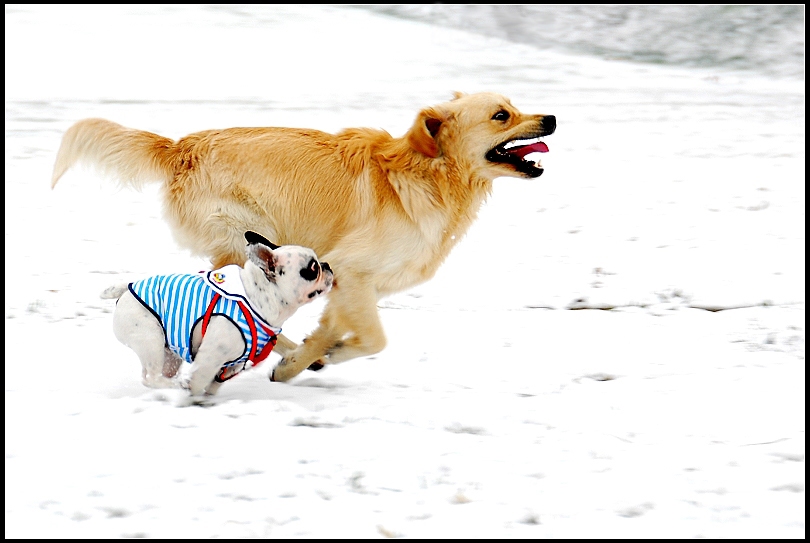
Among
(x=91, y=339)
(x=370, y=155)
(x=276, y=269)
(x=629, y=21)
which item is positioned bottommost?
(x=91, y=339)

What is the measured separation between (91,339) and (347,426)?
218 cm

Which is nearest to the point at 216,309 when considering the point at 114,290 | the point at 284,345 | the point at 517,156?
the point at 114,290

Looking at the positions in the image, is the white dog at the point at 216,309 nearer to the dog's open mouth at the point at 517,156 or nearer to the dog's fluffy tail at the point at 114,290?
the dog's fluffy tail at the point at 114,290

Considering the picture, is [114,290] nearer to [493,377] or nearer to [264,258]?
[264,258]

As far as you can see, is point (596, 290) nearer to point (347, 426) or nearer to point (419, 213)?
point (419, 213)

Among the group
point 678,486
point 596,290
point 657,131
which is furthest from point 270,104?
point 678,486

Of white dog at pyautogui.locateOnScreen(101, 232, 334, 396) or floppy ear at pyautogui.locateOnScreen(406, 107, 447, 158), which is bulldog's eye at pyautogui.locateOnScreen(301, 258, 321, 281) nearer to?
white dog at pyautogui.locateOnScreen(101, 232, 334, 396)

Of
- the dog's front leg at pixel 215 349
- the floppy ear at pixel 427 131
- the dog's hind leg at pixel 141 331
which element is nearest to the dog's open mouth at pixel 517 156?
the floppy ear at pixel 427 131

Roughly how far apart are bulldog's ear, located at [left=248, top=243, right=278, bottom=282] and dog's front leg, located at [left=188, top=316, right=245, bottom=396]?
312 mm

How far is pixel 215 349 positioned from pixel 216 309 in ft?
0.66


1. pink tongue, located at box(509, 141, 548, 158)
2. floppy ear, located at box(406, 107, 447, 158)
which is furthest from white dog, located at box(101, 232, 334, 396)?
pink tongue, located at box(509, 141, 548, 158)

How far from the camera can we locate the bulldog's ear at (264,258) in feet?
14.3

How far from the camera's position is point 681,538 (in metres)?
3.24

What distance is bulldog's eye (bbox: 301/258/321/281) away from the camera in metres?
4.46
